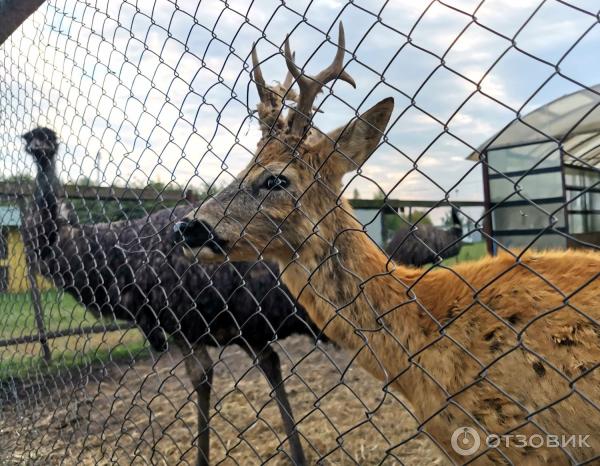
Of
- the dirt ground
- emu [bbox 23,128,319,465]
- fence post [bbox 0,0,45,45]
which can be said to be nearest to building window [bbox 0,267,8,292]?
emu [bbox 23,128,319,465]

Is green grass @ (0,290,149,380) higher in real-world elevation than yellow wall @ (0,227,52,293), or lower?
lower

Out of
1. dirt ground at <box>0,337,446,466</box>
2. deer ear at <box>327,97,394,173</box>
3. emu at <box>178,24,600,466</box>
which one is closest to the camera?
emu at <box>178,24,600,466</box>

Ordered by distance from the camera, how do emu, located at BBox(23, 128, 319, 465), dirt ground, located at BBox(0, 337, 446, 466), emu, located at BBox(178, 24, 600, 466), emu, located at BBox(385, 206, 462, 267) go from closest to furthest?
1. emu, located at BBox(178, 24, 600, 466)
2. dirt ground, located at BBox(0, 337, 446, 466)
3. emu, located at BBox(23, 128, 319, 465)
4. emu, located at BBox(385, 206, 462, 267)

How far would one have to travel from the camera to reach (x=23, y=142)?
15.1ft

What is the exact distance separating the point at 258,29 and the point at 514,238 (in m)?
7.85

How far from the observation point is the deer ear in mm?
2387

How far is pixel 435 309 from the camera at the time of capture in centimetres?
225

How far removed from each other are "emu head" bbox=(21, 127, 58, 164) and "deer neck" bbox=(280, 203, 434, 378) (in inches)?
127

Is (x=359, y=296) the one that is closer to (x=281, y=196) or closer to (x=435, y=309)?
(x=435, y=309)

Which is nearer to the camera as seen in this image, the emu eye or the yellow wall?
the emu eye

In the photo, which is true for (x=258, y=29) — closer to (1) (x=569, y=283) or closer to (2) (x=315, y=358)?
(1) (x=569, y=283)

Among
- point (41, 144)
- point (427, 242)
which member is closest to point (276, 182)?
point (41, 144)

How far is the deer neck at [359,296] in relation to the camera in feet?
7.37

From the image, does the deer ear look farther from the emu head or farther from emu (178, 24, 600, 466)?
the emu head
